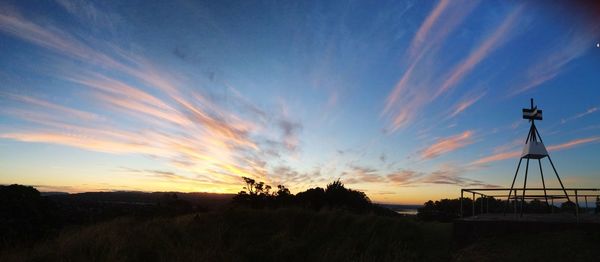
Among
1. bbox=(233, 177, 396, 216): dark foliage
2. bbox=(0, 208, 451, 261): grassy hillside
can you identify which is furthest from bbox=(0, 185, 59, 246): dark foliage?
bbox=(233, 177, 396, 216): dark foliage

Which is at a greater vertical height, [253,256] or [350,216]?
[350,216]

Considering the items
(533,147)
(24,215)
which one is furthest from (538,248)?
(24,215)

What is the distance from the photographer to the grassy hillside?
12.0m

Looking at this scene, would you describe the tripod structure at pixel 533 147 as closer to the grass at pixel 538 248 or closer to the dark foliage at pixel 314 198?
the grass at pixel 538 248

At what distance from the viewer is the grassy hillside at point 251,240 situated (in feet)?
39.5

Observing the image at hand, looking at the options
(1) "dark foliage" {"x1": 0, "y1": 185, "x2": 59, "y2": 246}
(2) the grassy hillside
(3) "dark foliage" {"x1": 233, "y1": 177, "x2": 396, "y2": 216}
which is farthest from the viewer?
(3) "dark foliage" {"x1": 233, "y1": 177, "x2": 396, "y2": 216}

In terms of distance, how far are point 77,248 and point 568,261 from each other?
1368 cm

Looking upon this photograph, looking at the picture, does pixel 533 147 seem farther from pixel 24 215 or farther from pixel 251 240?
pixel 24 215

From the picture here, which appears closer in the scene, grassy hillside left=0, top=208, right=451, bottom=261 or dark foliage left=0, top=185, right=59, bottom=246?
grassy hillside left=0, top=208, right=451, bottom=261

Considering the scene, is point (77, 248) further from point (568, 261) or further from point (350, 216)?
point (568, 261)

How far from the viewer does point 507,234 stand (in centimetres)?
1356

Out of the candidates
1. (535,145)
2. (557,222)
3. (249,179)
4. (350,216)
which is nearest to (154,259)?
(350,216)

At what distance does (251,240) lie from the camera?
15.2 metres

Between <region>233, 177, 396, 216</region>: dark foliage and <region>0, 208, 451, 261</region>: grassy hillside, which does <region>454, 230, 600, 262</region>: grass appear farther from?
<region>233, 177, 396, 216</region>: dark foliage
